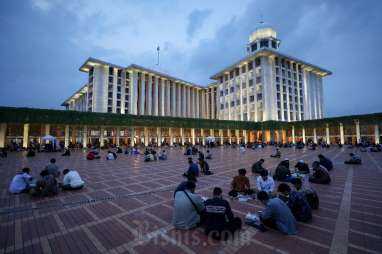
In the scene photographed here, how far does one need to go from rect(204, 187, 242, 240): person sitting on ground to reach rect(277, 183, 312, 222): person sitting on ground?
138 cm

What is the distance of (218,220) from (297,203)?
6.54 feet

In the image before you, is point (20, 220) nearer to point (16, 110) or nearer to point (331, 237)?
point (331, 237)

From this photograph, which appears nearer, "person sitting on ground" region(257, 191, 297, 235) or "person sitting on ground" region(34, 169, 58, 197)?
"person sitting on ground" region(257, 191, 297, 235)

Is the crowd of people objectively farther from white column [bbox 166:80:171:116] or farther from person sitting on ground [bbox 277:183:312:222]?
white column [bbox 166:80:171:116]

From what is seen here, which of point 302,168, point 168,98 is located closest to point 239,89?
point 168,98

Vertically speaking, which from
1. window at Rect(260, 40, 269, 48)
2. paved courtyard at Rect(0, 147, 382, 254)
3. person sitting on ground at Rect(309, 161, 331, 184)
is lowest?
paved courtyard at Rect(0, 147, 382, 254)

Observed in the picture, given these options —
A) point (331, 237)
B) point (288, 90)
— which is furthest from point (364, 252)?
Answer: point (288, 90)

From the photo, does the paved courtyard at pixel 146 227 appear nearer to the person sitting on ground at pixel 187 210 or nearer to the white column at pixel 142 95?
the person sitting on ground at pixel 187 210

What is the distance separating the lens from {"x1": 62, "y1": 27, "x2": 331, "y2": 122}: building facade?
53125 mm

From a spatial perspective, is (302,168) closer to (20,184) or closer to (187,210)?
(187,210)

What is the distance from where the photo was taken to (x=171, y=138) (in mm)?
45938

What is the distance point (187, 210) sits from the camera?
13.1ft

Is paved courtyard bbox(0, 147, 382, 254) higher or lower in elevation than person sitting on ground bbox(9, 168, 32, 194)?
lower

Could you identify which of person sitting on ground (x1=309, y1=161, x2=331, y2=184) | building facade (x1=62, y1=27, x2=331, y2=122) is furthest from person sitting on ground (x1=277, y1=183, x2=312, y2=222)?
building facade (x1=62, y1=27, x2=331, y2=122)
